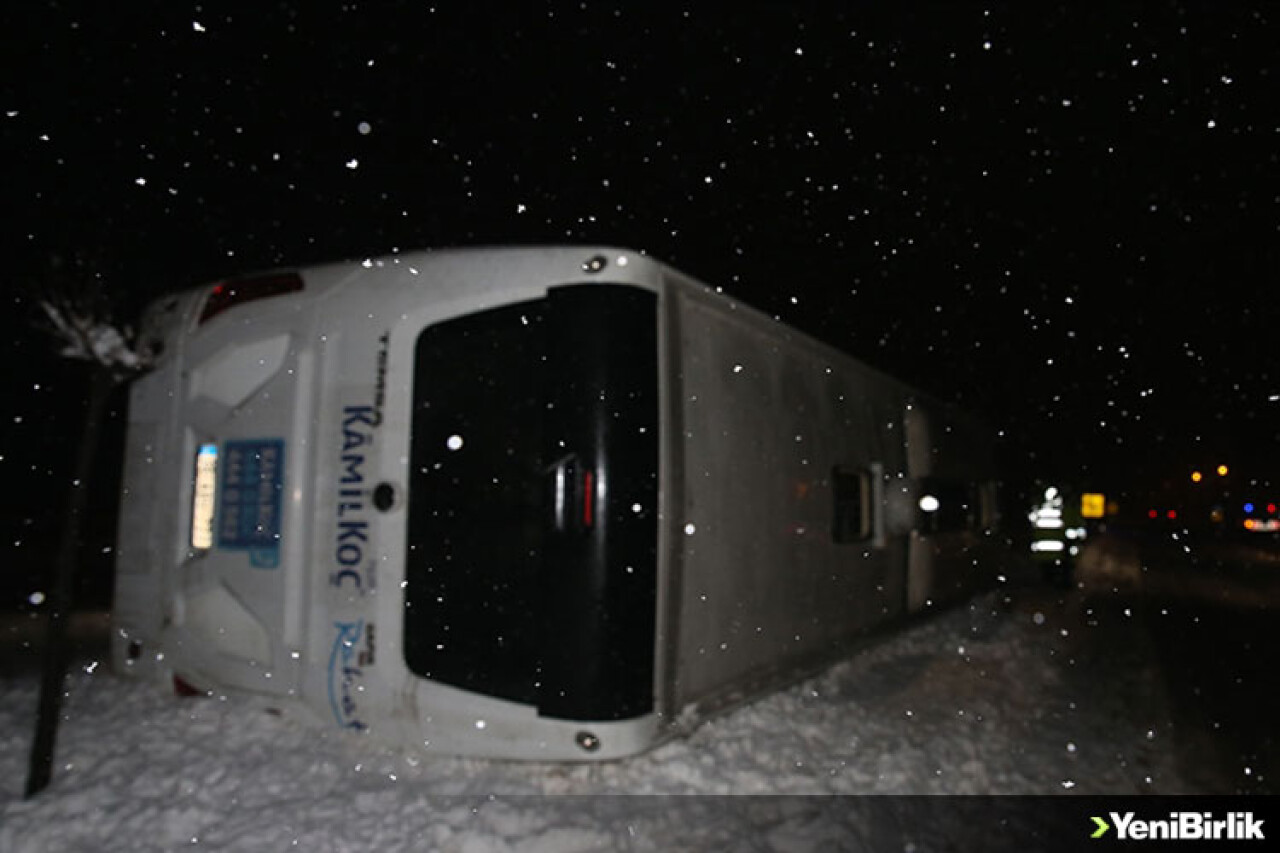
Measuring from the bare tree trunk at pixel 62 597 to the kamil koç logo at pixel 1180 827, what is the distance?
503 centimetres

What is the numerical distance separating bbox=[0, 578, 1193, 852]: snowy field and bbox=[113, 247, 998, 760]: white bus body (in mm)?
241

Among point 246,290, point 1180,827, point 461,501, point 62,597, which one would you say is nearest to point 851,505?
point 1180,827

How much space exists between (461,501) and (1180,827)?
4.22 metres

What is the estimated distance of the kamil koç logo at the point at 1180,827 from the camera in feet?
14.9

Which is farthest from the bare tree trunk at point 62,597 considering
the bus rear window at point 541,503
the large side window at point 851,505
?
the large side window at point 851,505

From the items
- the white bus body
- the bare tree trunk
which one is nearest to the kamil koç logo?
the white bus body

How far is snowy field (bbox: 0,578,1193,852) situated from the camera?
3.66 m

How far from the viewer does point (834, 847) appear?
3.98 m

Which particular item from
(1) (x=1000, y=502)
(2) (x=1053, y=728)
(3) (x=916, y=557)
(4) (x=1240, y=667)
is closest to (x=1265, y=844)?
(2) (x=1053, y=728)

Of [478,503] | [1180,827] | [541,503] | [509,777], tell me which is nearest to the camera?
[541,503]

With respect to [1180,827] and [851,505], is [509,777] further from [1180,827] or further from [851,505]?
[851,505]

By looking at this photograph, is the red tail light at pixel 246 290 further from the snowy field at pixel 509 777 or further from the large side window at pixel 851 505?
the large side window at pixel 851 505

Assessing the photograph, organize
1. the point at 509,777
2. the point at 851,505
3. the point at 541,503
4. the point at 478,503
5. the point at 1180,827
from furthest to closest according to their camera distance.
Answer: the point at 851,505 < the point at 1180,827 < the point at 509,777 < the point at 478,503 < the point at 541,503

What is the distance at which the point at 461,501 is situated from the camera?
4.08 m
